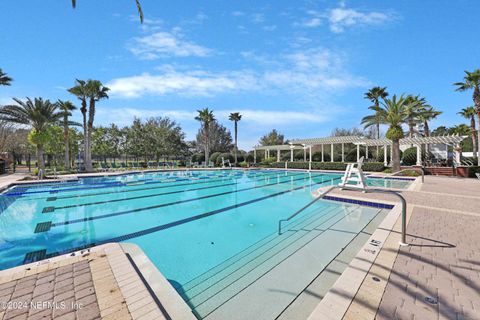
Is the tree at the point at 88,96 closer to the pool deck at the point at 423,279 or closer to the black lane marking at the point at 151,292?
the black lane marking at the point at 151,292

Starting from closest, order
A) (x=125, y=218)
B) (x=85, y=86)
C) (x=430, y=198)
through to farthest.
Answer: (x=125, y=218), (x=430, y=198), (x=85, y=86)

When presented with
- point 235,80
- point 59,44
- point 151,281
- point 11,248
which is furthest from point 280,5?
point 11,248

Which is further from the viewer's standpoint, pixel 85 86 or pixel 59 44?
pixel 85 86

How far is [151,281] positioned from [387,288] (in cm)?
257

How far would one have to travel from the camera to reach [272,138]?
41.0 metres

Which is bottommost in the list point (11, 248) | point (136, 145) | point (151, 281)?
point (11, 248)

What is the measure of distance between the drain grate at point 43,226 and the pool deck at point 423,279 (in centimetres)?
657

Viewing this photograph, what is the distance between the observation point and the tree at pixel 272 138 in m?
40.4

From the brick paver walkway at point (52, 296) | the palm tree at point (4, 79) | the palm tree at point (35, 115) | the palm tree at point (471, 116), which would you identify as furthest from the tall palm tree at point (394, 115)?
the palm tree at point (4, 79)

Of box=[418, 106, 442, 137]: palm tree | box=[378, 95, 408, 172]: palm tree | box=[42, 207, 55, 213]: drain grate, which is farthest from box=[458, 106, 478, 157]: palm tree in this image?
box=[42, 207, 55, 213]: drain grate

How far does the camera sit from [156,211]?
24.2 ft

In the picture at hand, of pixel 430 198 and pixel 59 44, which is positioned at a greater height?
pixel 59 44

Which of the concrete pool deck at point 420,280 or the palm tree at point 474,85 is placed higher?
the palm tree at point 474,85

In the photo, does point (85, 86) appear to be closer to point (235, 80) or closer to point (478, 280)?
point (235, 80)
